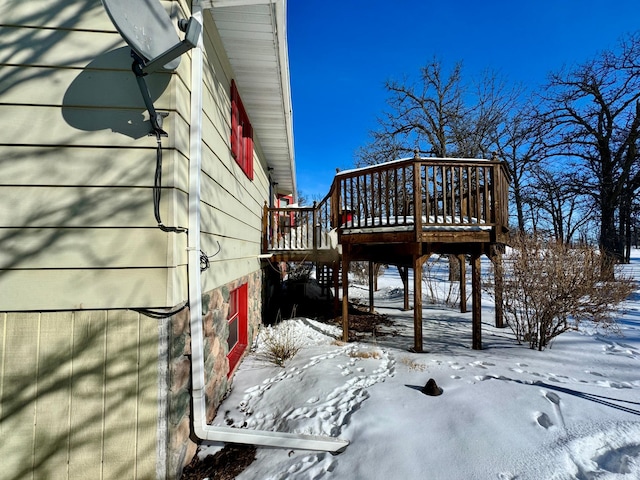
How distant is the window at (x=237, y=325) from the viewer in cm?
387

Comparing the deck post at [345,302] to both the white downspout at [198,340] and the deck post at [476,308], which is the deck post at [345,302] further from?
the white downspout at [198,340]

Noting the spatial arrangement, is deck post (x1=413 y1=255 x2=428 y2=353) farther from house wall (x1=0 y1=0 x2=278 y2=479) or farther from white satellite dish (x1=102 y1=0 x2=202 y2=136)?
white satellite dish (x1=102 y1=0 x2=202 y2=136)

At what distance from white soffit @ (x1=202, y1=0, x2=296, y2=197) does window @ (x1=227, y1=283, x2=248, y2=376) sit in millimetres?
2891

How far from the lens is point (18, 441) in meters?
1.88

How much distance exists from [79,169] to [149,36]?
3.26 feet

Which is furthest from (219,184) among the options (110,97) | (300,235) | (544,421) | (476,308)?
(476,308)

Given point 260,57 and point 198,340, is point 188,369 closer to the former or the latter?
point 198,340

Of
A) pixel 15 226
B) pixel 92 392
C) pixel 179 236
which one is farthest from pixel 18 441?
pixel 179 236

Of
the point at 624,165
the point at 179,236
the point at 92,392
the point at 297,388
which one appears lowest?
the point at 297,388

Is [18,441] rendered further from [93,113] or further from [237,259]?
A: [237,259]

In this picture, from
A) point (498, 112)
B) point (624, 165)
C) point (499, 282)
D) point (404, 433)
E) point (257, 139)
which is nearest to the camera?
point (404, 433)

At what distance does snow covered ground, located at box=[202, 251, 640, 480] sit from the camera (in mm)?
1983

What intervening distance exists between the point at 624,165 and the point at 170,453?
621 inches

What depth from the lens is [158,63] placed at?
1802 millimetres
